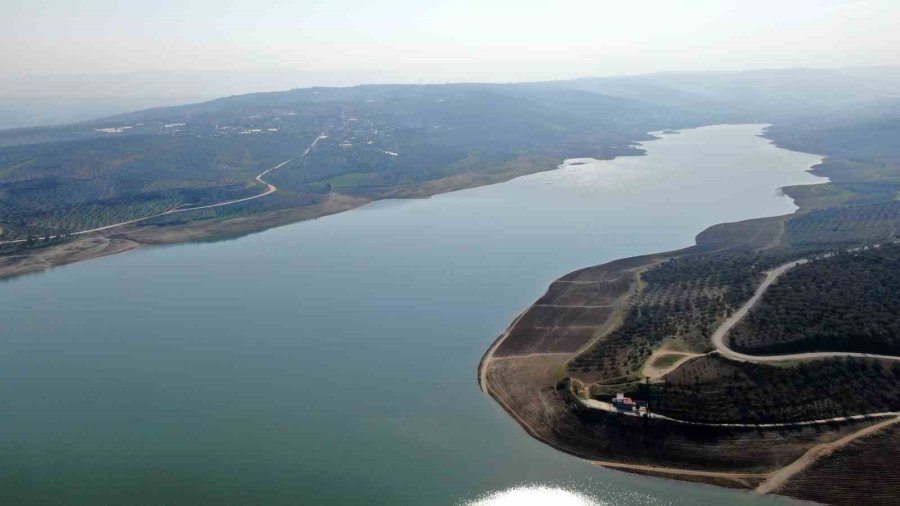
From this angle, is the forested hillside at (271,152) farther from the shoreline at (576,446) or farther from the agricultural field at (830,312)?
the agricultural field at (830,312)

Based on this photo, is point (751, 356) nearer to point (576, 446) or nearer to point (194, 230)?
point (576, 446)

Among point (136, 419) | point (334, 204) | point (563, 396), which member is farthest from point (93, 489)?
point (334, 204)

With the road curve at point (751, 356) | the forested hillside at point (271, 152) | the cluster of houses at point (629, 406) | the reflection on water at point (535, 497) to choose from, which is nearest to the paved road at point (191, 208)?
the forested hillside at point (271, 152)

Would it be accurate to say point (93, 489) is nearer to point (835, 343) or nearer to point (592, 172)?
point (835, 343)

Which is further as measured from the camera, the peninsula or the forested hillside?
the forested hillside

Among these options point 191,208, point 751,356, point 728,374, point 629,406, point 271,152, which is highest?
point 271,152

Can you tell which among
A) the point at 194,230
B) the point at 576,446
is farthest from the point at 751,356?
the point at 194,230

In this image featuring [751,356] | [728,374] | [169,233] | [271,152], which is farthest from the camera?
[271,152]

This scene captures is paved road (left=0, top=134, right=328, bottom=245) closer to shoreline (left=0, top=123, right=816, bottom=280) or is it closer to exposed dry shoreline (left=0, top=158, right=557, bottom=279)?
shoreline (left=0, top=123, right=816, bottom=280)

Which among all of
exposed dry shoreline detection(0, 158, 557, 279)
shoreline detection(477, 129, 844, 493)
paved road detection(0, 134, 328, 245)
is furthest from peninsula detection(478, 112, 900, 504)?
paved road detection(0, 134, 328, 245)
